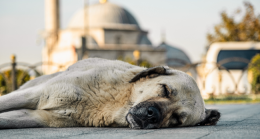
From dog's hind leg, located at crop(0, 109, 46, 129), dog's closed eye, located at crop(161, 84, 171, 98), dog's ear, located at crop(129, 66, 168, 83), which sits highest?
dog's ear, located at crop(129, 66, 168, 83)

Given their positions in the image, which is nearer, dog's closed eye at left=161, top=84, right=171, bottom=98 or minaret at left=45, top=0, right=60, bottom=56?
dog's closed eye at left=161, top=84, right=171, bottom=98

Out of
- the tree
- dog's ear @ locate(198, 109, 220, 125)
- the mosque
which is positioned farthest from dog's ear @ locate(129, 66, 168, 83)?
the mosque

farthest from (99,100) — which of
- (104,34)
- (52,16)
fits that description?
(52,16)

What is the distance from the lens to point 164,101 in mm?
3764

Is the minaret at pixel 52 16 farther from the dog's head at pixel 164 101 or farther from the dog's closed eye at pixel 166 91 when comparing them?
the dog's closed eye at pixel 166 91

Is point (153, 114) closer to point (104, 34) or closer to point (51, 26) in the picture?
point (104, 34)

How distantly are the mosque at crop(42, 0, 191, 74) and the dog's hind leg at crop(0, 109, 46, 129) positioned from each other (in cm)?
4980

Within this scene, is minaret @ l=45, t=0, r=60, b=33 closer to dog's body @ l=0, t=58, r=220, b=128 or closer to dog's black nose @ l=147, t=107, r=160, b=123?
dog's body @ l=0, t=58, r=220, b=128

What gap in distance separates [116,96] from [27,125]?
99 cm

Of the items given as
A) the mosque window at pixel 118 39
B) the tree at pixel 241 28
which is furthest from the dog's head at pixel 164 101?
the mosque window at pixel 118 39

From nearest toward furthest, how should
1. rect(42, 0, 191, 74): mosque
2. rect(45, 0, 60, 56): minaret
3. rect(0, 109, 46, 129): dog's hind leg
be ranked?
rect(0, 109, 46, 129): dog's hind leg, rect(45, 0, 60, 56): minaret, rect(42, 0, 191, 74): mosque

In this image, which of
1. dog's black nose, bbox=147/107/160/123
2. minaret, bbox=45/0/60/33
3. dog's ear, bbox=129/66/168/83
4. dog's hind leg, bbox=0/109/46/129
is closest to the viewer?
dog's black nose, bbox=147/107/160/123

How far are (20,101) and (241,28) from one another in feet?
126

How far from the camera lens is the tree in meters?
40.1
